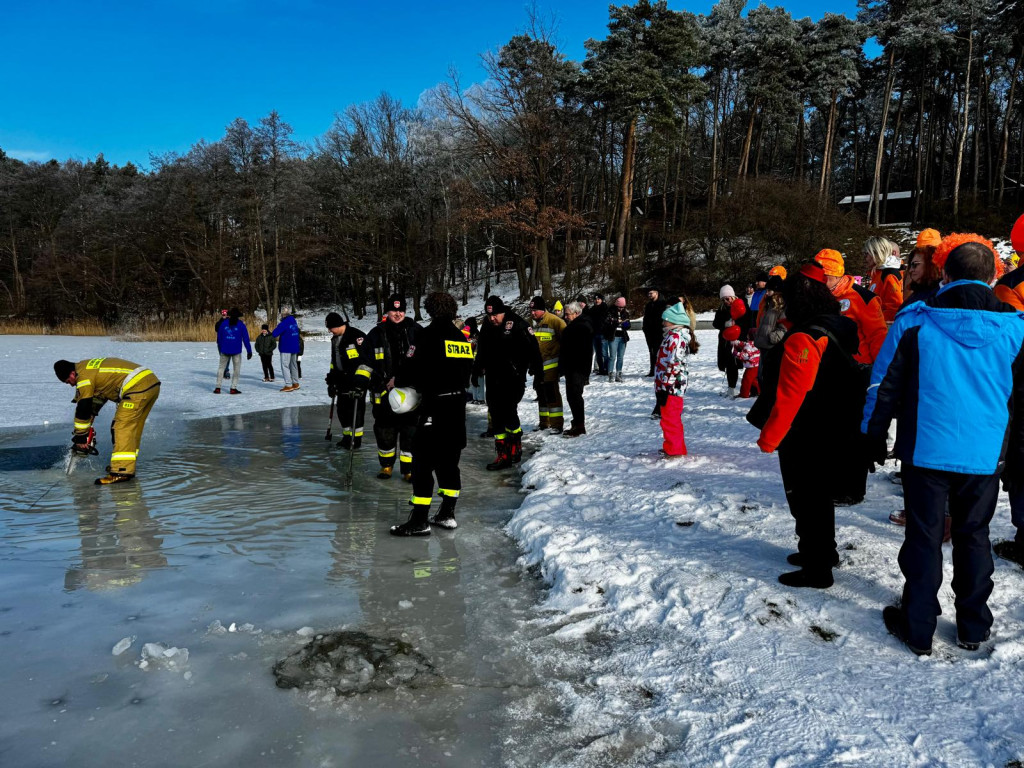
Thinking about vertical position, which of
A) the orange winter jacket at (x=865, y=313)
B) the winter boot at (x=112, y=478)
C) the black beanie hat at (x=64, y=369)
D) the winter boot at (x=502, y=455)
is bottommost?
the winter boot at (x=112, y=478)

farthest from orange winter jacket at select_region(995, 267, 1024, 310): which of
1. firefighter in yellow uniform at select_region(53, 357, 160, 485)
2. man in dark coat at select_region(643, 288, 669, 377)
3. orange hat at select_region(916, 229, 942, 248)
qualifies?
firefighter in yellow uniform at select_region(53, 357, 160, 485)

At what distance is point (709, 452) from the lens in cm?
709

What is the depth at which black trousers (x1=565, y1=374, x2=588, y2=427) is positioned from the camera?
8695 millimetres

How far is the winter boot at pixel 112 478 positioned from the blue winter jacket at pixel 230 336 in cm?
705

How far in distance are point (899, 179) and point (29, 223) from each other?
65102 mm

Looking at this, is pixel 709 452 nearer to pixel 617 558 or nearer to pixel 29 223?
pixel 617 558

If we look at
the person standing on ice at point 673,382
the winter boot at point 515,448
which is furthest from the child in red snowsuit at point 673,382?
the winter boot at point 515,448

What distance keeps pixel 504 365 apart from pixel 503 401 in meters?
0.41

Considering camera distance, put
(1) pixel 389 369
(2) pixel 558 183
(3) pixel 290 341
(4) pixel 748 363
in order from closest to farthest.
A: (1) pixel 389 369
(4) pixel 748 363
(3) pixel 290 341
(2) pixel 558 183

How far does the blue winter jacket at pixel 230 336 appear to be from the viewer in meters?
13.7

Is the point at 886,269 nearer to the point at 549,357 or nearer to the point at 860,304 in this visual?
the point at 860,304

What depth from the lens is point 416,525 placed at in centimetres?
543

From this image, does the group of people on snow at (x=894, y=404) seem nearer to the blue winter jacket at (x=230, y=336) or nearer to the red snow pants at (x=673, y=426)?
the red snow pants at (x=673, y=426)

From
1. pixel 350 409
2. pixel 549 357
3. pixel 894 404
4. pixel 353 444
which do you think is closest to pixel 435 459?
pixel 353 444
